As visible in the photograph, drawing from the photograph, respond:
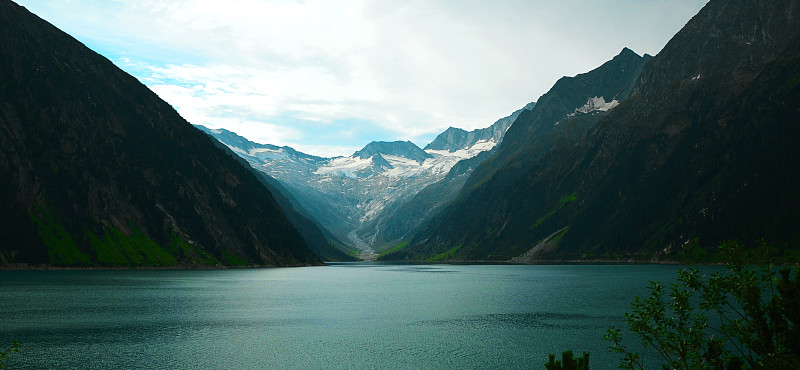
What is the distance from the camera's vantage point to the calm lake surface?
65938 mm

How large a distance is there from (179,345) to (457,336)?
38301 mm

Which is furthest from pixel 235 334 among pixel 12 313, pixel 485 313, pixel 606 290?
pixel 606 290

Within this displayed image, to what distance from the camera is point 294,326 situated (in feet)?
304

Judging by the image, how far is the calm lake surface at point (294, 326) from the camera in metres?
65.9

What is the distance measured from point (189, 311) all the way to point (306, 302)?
96.9ft

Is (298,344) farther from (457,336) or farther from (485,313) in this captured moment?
(485,313)

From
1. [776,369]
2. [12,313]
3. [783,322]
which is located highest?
[783,322]

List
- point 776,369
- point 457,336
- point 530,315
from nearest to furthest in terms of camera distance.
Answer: point 776,369 < point 457,336 < point 530,315

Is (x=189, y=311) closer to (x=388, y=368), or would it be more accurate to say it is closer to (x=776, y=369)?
(x=388, y=368)

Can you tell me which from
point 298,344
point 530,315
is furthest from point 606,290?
point 298,344

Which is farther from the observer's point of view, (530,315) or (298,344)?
(530,315)

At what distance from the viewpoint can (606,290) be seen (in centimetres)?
A: 15025

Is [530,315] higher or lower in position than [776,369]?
lower

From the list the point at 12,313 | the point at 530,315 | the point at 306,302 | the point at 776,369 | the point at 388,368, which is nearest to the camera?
the point at 776,369
